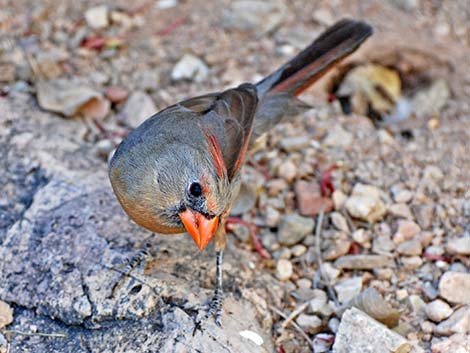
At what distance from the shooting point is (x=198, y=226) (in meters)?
3.42

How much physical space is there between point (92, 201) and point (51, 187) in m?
0.27

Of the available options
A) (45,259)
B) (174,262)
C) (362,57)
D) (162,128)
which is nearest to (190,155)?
(162,128)

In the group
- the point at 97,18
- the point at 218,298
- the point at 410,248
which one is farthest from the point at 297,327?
the point at 97,18

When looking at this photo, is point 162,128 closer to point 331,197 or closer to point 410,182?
point 331,197

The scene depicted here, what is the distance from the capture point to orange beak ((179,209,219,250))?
3.41m

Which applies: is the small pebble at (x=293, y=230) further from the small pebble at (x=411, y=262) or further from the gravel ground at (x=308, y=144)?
the small pebble at (x=411, y=262)

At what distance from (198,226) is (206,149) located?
20.0 inches

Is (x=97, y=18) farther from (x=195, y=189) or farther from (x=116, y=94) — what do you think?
(x=195, y=189)

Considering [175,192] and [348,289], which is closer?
[175,192]

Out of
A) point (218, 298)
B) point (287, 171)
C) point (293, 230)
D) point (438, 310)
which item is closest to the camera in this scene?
point (218, 298)

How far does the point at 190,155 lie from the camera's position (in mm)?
3559

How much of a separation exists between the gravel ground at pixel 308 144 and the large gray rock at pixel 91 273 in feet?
0.11

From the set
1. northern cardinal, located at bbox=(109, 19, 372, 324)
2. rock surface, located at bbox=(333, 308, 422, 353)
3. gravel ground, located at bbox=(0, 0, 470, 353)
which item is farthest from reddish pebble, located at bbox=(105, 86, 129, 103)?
rock surface, located at bbox=(333, 308, 422, 353)

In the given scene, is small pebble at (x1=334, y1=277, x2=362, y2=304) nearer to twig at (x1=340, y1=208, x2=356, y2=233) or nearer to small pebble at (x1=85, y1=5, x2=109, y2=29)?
twig at (x1=340, y1=208, x2=356, y2=233)
